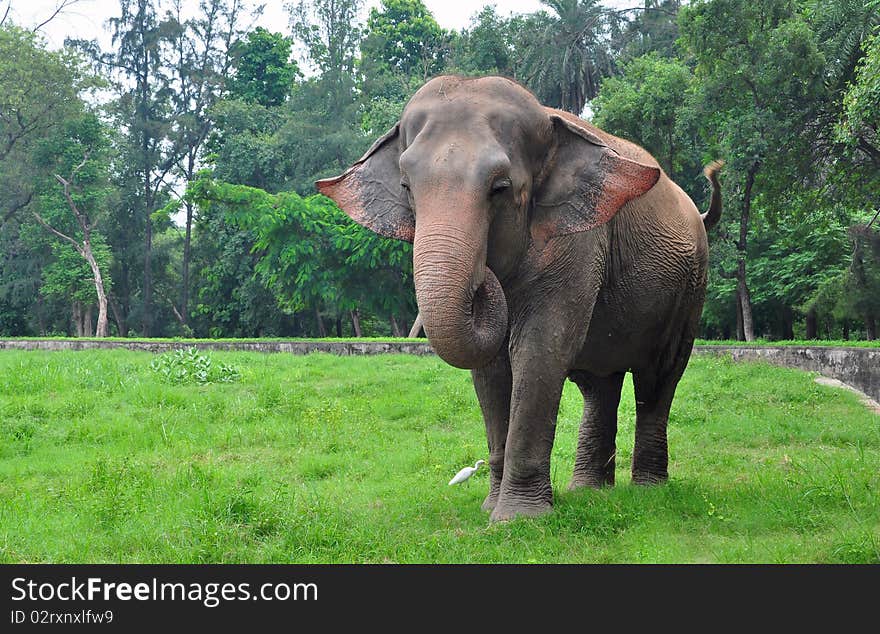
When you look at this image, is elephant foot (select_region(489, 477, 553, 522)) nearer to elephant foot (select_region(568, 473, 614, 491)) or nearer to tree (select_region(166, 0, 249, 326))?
elephant foot (select_region(568, 473, 614, 491))

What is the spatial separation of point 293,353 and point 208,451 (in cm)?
1069

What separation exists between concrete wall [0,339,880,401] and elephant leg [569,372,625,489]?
8.40 meters

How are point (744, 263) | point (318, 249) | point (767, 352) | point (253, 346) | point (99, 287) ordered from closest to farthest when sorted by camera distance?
point (767, 352)
point (253, 346)
point (744, 263)
point (318, 249)
point (99, 287)

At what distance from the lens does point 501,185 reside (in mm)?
4762

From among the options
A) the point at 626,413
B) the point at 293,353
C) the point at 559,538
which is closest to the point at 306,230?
the point at 293,353

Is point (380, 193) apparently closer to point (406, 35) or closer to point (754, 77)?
point (754, 77)

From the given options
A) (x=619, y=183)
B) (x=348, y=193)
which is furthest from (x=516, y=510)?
(x=348, y=193)

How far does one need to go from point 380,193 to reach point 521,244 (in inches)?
36.2

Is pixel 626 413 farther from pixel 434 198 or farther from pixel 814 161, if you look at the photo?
pixel 814 161

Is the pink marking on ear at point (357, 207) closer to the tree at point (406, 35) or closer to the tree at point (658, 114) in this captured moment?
the tree at point (658, 114)

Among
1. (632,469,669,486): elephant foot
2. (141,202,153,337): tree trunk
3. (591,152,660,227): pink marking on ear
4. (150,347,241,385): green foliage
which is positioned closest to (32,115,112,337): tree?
(141,202,153,337): tree trunk

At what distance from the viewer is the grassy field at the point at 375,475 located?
4.80m

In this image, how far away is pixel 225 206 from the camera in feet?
96.3

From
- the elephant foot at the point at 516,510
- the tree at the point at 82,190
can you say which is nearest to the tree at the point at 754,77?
the elephant foot at the point at 516,510
